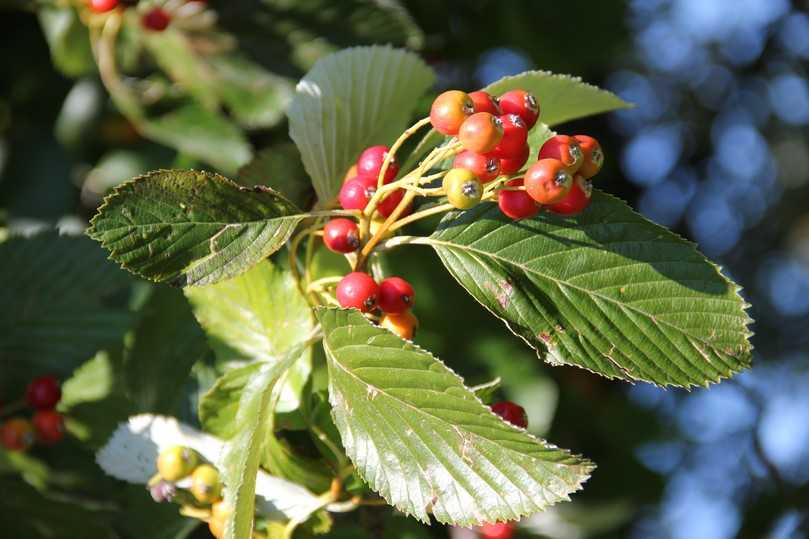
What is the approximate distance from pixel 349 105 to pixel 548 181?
449mm

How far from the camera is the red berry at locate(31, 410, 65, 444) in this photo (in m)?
1.82

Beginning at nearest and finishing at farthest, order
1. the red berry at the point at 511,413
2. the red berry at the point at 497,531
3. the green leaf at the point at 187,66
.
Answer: the red berry at the point at 511,413 → the red berry at the point at 497,531 → the green leaf at the point at 187,66

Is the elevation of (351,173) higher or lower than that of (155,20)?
higher

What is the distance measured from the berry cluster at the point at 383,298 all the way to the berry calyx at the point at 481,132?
0.24 m

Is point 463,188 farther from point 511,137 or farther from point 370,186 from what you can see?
point 370,186

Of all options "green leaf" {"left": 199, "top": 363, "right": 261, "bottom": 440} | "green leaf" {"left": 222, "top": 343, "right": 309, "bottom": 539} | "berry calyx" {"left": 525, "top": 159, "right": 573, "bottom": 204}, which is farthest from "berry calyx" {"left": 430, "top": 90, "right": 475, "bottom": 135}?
"green leaf" {"left": 199, "top": 363, "right": 261, "bottom": 440}

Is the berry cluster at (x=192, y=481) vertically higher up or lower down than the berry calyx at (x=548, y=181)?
lower down

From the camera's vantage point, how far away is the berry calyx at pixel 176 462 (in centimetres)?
141

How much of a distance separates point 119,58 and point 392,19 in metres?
0.71

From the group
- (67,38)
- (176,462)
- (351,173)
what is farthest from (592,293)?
(67,38)

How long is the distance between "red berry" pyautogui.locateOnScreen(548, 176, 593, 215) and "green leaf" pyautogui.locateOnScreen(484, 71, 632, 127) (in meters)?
0.23

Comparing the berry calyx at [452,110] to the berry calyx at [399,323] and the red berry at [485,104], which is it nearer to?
the red berry at [485,104]

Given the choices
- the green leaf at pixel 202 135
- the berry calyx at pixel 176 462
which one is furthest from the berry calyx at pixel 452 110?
the green leaf at pixel 202 135

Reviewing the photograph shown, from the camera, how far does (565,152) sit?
116cm
